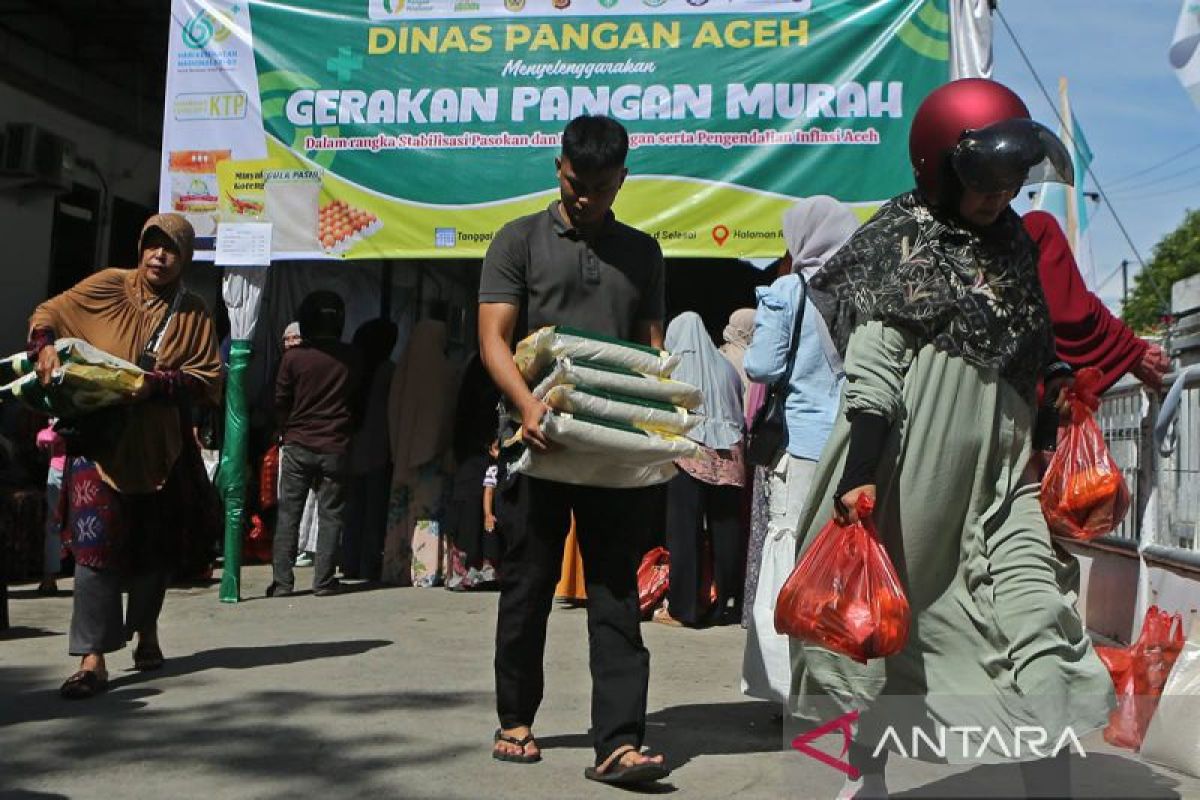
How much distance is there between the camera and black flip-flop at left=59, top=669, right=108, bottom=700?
5648 mm

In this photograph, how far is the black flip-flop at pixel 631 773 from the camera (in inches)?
169

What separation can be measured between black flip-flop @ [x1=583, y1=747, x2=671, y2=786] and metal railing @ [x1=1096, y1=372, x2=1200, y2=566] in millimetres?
2826

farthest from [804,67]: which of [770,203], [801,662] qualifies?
[801,662]

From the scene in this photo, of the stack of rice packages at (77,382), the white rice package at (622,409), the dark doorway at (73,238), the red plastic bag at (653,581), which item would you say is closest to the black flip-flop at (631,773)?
the white rice package at (622,409)

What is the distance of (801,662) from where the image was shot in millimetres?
3918

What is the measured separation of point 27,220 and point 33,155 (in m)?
0.69

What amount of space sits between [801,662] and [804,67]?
4932mm

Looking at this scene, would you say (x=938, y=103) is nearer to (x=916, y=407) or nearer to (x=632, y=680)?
(x=916, y=407)

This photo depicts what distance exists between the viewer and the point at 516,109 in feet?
27.6

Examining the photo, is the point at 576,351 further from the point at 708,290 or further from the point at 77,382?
the point at 708,290

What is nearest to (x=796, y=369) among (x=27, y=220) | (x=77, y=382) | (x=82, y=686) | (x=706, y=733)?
(x=706, y=733)

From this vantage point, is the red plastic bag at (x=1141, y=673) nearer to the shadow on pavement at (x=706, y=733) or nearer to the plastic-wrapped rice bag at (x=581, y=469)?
the shadow on pavement at (x=706, y=733)

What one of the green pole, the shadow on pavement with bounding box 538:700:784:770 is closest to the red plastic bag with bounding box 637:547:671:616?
the green pole

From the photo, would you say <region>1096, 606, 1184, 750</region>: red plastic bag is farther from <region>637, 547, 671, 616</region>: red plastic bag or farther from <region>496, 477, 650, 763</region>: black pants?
<region>637, 547, 671, 616</region>: red plastic bag
